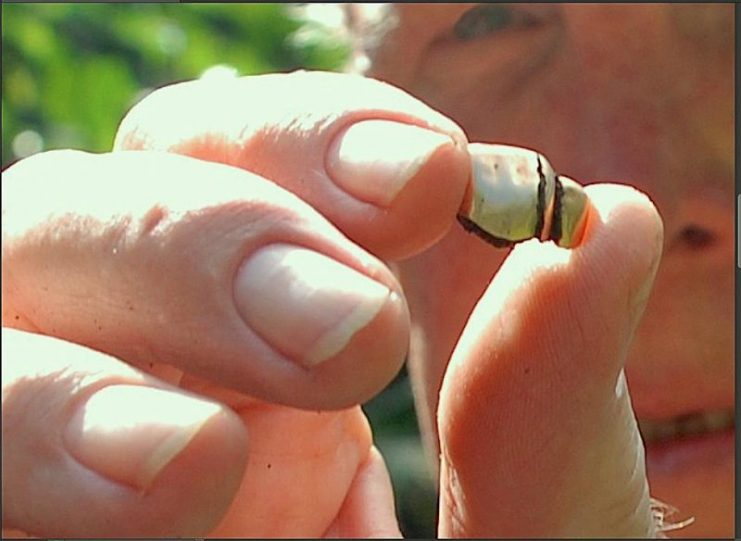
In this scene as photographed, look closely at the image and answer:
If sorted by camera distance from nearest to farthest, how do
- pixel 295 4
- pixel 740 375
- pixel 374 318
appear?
1. pixel 374 318
2. pixel 740 375
3. pixel 295 4

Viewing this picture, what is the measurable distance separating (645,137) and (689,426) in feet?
1.01

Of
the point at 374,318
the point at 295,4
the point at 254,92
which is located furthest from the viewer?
the point at 295,4

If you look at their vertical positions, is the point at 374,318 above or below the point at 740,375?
above

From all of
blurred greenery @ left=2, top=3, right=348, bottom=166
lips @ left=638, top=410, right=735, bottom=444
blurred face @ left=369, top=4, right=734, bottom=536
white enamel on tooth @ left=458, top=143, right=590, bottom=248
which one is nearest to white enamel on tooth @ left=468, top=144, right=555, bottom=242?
white enamel on tooth @ left=458, top=143, right=590, bottom=248

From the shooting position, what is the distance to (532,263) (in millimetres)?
653

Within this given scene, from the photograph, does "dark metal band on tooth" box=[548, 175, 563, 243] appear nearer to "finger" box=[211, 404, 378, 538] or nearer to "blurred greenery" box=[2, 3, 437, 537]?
"finger" box=[211, 404, 378, 538]

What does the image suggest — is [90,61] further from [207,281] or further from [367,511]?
[207,281]

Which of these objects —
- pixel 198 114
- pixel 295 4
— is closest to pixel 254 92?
pixel 198 114

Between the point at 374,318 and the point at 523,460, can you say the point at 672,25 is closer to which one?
the point at 523,460

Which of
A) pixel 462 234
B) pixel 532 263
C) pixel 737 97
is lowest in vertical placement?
pixel 462 234

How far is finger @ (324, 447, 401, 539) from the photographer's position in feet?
2.38

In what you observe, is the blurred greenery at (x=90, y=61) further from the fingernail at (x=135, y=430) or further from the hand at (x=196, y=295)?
the fingernail at (x=135, y=430)

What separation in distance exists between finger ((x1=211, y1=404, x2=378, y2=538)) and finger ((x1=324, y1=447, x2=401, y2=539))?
0.01 metres

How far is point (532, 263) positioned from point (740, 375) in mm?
620
